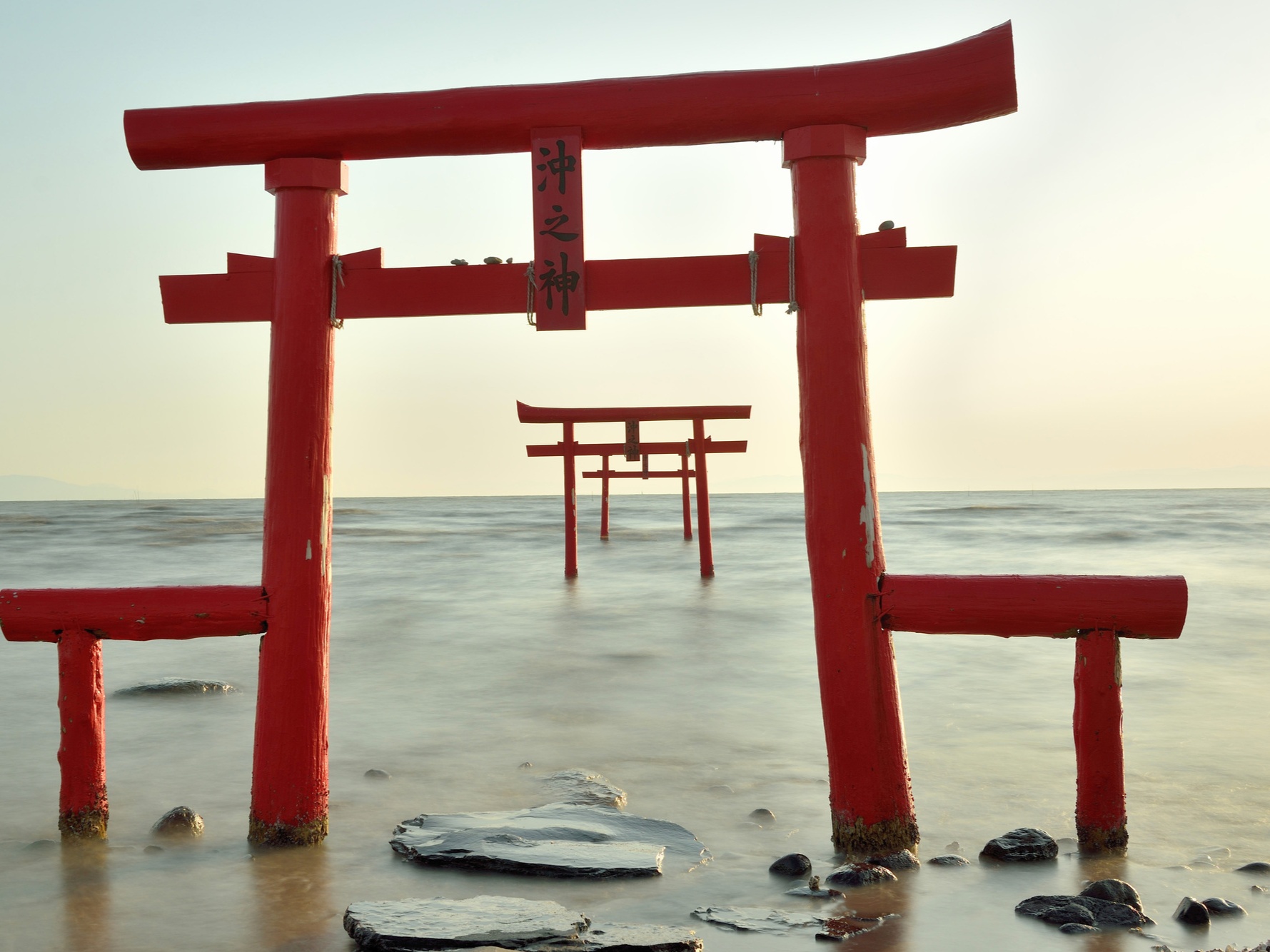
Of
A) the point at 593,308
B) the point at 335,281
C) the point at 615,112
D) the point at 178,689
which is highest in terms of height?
the point at 615,112

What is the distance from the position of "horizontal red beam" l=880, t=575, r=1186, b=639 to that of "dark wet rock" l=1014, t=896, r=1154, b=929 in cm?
69

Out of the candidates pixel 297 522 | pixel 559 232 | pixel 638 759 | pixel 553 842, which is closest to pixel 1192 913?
pixel 553 842

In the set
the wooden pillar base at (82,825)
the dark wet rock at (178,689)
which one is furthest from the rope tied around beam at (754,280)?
the dark wet rock at (178,689)

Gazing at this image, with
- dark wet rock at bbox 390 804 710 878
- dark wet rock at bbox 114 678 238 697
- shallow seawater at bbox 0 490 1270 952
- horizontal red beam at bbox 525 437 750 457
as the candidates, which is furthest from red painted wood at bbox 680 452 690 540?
dark wet rock at bbox 390 804 710 878

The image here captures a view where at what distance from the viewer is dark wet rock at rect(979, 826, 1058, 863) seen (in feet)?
9.86

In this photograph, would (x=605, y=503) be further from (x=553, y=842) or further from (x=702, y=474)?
(x=553, y=842)

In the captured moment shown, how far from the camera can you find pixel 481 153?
10.8 ft

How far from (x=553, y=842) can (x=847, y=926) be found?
96 centimetres

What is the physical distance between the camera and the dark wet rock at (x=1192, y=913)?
255cm

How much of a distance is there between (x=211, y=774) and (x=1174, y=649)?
6538mm

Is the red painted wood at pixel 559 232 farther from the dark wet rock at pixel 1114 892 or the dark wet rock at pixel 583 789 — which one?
the dark wet rock at pixel 1114 892

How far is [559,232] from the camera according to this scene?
3.22 metres

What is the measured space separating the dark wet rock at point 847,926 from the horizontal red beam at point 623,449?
849 cm

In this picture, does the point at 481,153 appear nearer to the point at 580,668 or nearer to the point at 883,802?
the point at 883,802
